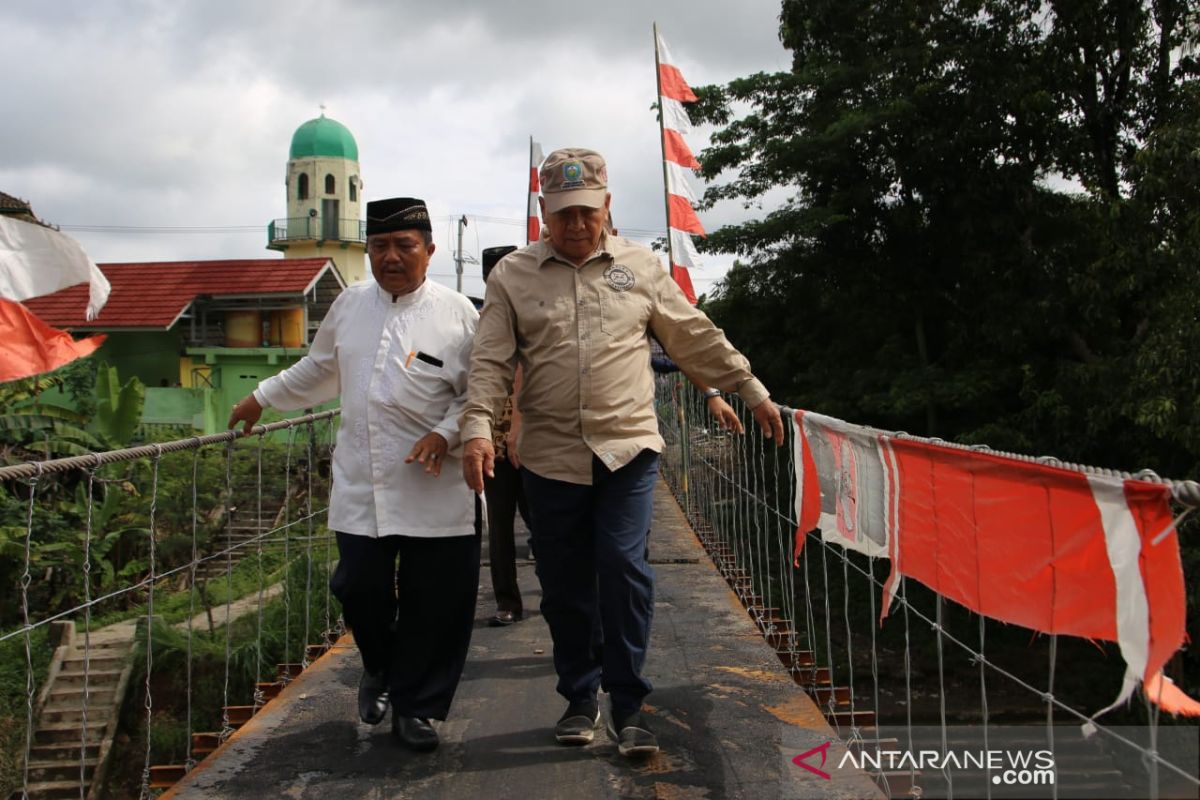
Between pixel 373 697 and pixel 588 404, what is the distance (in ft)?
3.71

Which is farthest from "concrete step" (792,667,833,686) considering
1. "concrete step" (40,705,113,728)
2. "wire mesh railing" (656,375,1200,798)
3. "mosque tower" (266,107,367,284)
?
"mosque tower" (266,107,367,284)

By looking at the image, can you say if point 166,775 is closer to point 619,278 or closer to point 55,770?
point 619,278

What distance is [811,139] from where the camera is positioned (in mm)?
16312

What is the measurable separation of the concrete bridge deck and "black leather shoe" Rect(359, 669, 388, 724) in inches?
2.5

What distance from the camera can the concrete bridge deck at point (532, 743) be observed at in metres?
2.76

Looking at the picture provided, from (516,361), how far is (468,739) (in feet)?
3.65

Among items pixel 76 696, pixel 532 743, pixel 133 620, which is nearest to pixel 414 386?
pixel 532 743

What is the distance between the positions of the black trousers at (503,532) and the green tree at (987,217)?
27.3 feet

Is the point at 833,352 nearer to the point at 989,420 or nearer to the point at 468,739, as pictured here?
the point at 989,420

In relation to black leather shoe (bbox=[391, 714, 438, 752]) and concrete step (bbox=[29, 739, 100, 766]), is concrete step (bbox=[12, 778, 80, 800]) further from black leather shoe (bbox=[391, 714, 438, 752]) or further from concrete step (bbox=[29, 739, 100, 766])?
black leather shoe (bbox=[391, 714, 438, 752])

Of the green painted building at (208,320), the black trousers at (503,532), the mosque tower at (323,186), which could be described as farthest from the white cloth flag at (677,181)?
the mosque tower at (323,186)

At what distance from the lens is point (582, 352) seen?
2.89 metres

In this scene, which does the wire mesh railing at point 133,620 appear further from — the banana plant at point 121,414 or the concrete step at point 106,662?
the banana plant at point 121,414

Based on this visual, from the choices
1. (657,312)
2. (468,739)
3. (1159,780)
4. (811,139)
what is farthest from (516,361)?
(811,139)
